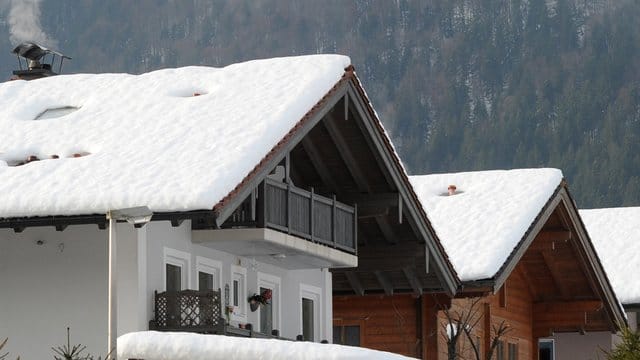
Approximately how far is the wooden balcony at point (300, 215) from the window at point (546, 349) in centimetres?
1422

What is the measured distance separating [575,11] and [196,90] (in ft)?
540

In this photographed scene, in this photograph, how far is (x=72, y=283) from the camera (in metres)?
26.8

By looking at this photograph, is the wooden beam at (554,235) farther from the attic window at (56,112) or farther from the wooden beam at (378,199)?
the attic window at (56,112)

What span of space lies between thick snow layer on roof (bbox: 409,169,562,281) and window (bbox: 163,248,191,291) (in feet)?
31.4

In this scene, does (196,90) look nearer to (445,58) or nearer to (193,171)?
(193,171)

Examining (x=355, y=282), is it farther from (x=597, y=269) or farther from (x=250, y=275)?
(x=597, y=269)

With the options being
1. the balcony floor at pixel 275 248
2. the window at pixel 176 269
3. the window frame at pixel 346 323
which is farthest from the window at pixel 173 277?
the window frame at pixel 346 323

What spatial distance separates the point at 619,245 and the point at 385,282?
1333 cm

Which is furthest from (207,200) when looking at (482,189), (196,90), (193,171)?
(482,189)

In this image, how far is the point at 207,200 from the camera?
25.0 metres

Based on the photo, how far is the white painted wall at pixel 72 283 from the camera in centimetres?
2644

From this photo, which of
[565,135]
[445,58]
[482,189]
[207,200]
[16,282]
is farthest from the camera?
[445,58]

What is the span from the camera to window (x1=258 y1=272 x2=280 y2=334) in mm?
31938

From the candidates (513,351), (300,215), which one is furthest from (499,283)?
(300,215)
